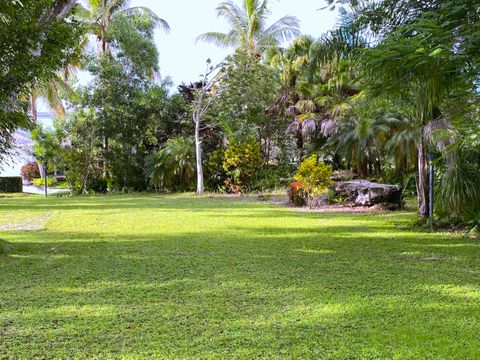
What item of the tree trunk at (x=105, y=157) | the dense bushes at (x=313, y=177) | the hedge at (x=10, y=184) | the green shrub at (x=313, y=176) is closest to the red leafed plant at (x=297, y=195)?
the dense bushes at (x=313, y=177)

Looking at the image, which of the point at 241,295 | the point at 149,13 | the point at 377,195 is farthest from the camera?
the point at 149,13

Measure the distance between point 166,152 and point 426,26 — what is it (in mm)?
14754

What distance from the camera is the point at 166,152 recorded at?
18.3 m

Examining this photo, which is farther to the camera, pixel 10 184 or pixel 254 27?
pixel 10 184

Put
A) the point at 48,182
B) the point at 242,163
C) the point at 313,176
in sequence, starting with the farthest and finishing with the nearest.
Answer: the point at 48,182, the point at 242,163, the point at 313,176

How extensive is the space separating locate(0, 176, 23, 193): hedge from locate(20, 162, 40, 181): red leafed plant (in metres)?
6.39

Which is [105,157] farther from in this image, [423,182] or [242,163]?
[423,182]

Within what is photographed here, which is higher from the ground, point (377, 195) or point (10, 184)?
point (10, 184)

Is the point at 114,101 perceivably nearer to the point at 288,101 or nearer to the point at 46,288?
the point at 288,101

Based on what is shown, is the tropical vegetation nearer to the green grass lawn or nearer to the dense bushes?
the dense bushes

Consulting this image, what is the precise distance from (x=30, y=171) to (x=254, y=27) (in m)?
18.1

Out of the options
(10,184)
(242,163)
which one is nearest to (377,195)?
(242,163)

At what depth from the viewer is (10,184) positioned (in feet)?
79.0

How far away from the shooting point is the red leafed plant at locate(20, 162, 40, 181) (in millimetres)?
30406
